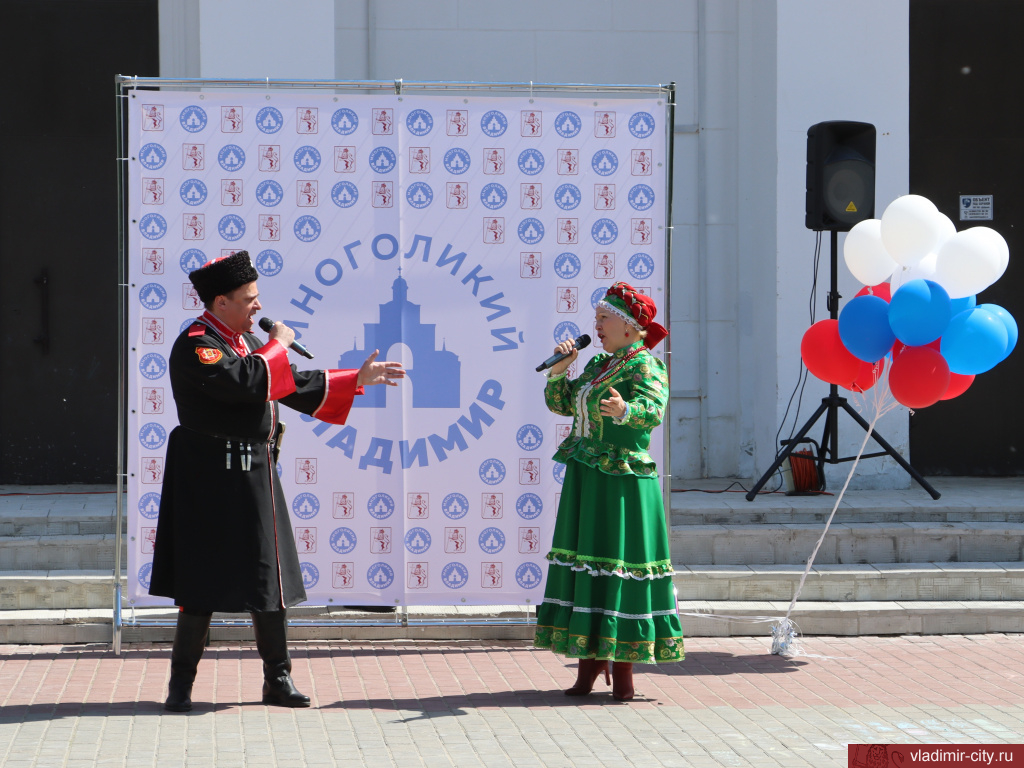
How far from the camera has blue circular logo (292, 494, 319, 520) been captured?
5.99m

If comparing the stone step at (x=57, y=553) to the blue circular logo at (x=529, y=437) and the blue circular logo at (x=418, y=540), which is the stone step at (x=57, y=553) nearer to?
the blue circular logo at (x=418, y=540)

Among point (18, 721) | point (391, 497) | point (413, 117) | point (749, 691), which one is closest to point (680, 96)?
point (413, 117)

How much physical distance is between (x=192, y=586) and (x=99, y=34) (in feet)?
18.6

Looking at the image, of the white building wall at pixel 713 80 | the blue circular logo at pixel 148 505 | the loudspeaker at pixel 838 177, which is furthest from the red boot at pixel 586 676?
the white building wall at pixel 713 80

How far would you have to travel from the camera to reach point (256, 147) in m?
5.91

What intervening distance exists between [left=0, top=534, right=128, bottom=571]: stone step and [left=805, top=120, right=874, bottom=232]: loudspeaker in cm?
473

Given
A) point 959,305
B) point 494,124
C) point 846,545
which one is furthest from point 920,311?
point 494,124

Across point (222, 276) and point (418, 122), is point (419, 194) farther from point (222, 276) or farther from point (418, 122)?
point (222, 276)

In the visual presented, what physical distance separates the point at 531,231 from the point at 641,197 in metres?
0.57

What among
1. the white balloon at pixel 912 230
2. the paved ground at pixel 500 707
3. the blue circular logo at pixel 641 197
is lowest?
the paved ground at pixel 500 707

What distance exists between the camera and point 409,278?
599cm

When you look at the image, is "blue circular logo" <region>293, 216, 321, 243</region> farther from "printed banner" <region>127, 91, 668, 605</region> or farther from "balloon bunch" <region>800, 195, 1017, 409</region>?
"balloon bunch" <region>800, 195, 1017, 409</region>

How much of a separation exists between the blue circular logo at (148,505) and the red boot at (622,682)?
92.5 inches

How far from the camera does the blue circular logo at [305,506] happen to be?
5.99 metres
